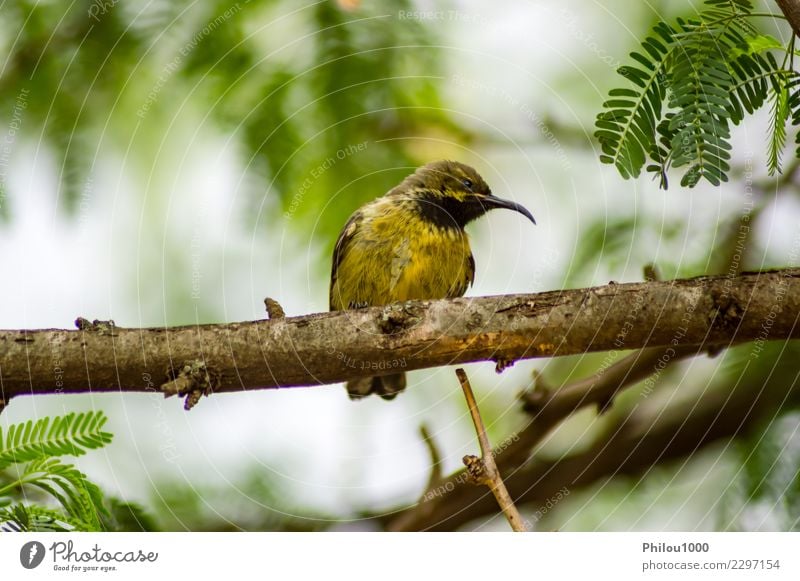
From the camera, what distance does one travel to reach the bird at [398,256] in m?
5.40

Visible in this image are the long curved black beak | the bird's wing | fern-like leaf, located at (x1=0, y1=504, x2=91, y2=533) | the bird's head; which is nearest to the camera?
fern-like leaf, located at (x1=0, y1=504, x2=91, y2=533)

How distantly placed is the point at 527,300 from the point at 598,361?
1.47 meters

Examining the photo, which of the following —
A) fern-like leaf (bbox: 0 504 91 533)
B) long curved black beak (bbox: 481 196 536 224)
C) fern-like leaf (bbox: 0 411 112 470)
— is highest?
long curved black beak (bbox: 481 196 536 224)

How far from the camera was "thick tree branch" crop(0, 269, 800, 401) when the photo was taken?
3686 mm

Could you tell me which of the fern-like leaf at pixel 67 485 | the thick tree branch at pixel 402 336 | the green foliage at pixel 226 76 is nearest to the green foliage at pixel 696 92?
the thick tree branch at pixel 402 336

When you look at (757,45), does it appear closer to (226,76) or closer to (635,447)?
(635,447)

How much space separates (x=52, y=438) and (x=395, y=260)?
2.63 meters

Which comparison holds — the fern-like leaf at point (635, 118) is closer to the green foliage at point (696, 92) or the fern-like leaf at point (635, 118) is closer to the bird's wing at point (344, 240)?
the green foliage at point (696, 92)

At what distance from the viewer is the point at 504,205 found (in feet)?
19.1

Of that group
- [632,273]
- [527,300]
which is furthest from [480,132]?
[527,300]

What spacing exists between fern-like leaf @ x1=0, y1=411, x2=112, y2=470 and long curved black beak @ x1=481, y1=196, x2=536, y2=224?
3.11 m

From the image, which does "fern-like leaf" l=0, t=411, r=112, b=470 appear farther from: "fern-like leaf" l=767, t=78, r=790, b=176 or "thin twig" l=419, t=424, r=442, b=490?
"fern-like leaf" l=767, t=78, r=790, b=176

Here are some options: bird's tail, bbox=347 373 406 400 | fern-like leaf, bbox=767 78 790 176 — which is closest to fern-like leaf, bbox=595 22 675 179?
fern-like leaf, bbox=767 78 790 176
